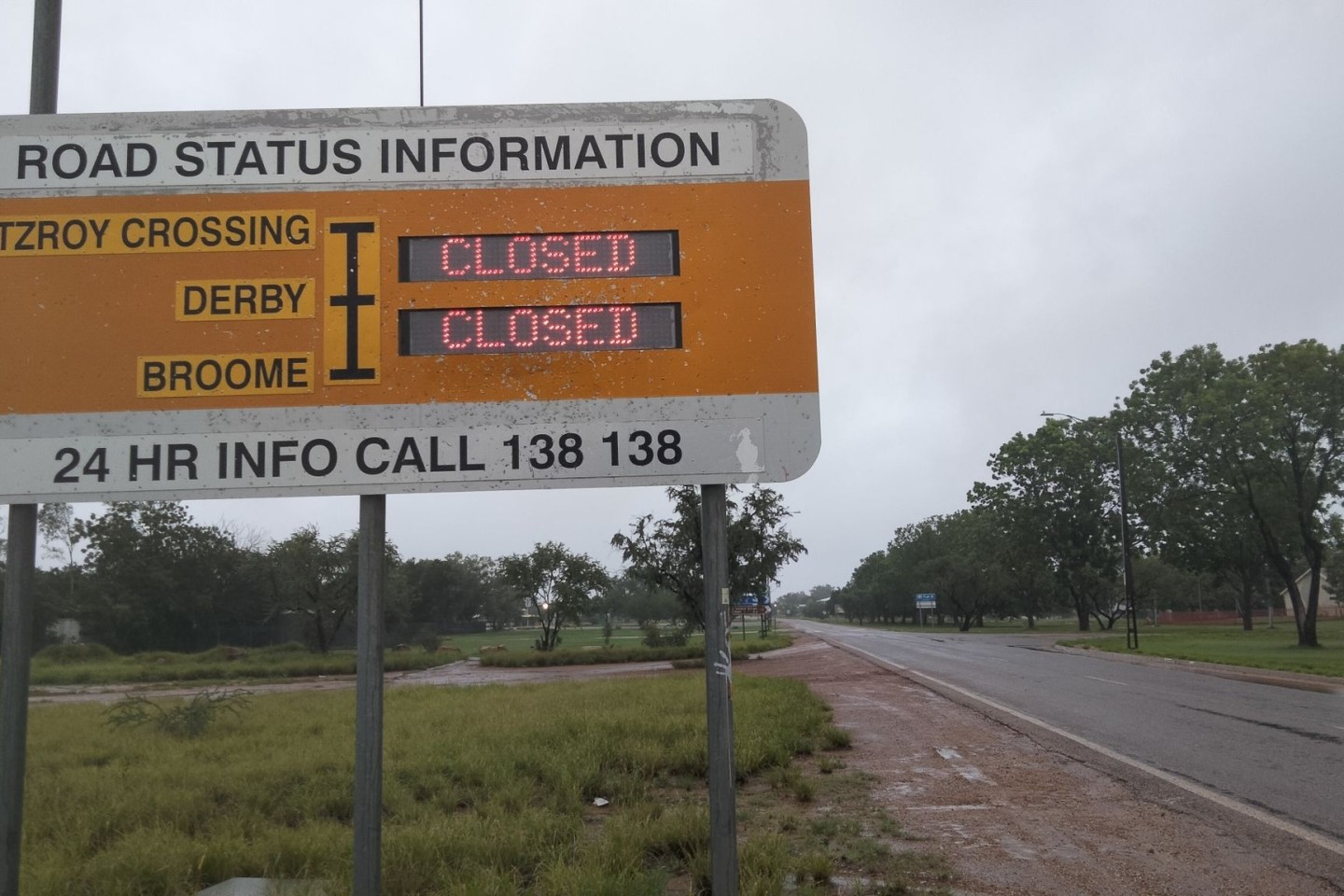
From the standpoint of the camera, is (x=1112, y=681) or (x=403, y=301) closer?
(x=403, y=301)

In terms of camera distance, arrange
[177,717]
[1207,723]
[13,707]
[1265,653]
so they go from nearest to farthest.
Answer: [13,707] → [1207,723] → [177,717] → [1265,653]

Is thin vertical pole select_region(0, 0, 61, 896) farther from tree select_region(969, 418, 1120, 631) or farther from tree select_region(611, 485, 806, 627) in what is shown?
tree select_region(969, 418, 1120, 631)

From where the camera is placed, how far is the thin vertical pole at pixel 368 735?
4.30 meters

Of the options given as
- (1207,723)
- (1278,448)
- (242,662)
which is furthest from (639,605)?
(1207,723)

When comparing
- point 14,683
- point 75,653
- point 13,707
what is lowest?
point 75,653

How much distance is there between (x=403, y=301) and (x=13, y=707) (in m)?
2.55

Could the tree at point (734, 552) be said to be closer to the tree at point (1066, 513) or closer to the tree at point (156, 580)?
the tree at point (156, 580)

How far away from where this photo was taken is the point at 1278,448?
3256 cm

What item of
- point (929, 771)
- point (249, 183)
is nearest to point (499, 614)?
point (929, 771)

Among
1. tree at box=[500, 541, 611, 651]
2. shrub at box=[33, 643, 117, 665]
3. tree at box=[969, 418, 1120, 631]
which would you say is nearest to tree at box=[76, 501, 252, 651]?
shrub at box=[33, 643, 117, 665]

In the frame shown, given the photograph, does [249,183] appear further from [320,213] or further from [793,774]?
[793,774]

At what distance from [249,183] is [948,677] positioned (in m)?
21.1

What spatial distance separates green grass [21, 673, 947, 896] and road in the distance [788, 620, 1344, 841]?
10.8 feet

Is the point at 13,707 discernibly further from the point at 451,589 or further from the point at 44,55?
the point at 451,589
